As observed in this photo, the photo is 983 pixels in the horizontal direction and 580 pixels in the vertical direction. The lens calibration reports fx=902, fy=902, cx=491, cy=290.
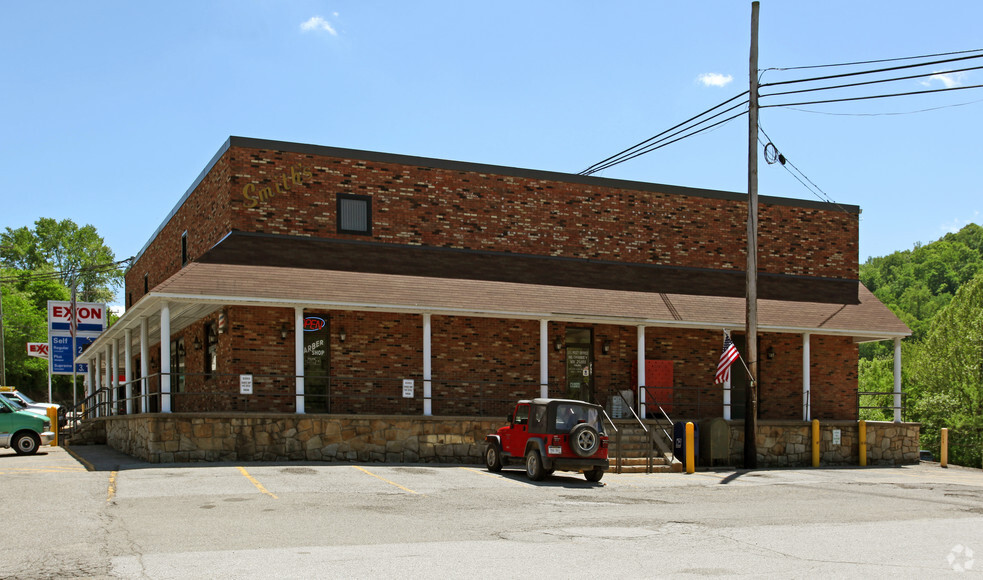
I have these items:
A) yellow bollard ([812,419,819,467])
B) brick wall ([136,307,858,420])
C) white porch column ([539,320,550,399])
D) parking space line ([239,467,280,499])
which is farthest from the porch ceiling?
parking space line ([239,467,280,499])

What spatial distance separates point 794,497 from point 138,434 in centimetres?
1383

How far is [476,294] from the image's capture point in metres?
22.8

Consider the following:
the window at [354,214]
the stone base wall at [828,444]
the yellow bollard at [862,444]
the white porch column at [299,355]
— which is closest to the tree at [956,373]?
the stone base wall at [828,444]

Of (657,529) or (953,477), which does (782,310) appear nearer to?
(953,477)

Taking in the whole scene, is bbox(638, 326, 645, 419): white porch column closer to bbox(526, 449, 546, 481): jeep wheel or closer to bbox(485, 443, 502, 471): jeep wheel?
bbox(485, 443, 502, 471): jeep wheel

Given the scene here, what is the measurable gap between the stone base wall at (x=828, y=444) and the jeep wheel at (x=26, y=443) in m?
18.0

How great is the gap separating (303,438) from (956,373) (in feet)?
156

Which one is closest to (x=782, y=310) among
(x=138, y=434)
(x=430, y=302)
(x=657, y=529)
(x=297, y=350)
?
(x=430, y=302)

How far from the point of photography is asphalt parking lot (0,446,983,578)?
9.00 metres

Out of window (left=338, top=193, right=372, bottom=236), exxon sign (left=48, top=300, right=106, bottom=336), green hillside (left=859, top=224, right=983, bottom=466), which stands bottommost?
green hillside (left=859, top=224, right=983, bottom=466)

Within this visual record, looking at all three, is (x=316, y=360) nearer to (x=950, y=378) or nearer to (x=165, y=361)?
(x=165, y=361)

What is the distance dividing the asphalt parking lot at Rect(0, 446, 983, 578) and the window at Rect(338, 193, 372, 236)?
281 inches

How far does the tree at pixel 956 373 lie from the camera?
52906 millimetres

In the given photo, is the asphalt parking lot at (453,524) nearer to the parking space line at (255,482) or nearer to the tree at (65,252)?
the parking space line at (255,482)
